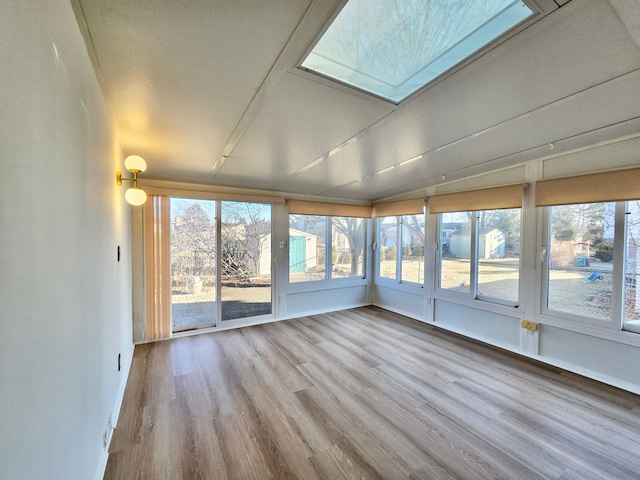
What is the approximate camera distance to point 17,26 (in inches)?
26.5

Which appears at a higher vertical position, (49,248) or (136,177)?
(136,177)

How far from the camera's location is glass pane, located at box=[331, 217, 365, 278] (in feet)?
16.9

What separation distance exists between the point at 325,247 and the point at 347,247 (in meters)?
0.53

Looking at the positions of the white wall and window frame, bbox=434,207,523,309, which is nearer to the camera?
the white wall

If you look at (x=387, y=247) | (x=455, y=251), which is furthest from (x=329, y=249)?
(x=455, y=251)

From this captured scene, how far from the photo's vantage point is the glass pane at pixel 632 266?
2.42m

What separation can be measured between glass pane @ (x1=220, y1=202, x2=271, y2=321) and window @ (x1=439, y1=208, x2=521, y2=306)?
115 inches

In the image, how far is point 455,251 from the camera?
3.97 m

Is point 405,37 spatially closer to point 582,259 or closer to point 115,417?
point 582,259

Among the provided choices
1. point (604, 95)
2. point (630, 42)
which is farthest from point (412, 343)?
point (630, 42)

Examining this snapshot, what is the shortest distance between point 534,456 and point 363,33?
275 centimetres

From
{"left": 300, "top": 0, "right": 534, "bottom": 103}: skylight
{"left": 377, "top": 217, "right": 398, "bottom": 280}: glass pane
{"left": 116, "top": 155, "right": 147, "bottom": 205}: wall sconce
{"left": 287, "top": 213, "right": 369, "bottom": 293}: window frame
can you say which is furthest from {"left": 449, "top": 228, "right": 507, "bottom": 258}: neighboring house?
{"left": 116, "top": 155, "right": 147, "bottom": 205}: wall sconce

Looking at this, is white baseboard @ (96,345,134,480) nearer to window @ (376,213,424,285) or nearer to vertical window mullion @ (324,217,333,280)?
vertical window mullion @ (324,217,333,280)

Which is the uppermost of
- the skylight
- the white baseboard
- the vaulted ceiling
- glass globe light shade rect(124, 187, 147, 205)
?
the skylight
